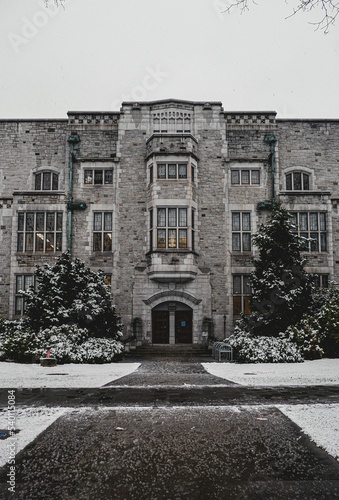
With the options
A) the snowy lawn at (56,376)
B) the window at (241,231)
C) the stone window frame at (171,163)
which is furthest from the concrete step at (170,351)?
the stone window frame at (171,163)

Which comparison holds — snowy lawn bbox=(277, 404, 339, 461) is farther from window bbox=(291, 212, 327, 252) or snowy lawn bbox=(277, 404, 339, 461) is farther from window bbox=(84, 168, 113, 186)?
window bbox=(84, 168, 113, 186)

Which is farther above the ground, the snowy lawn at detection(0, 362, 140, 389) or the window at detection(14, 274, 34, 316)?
the window at detection(14, 274, 34, 316)

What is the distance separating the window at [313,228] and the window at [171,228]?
18.7ft

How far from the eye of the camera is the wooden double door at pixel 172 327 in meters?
21.5

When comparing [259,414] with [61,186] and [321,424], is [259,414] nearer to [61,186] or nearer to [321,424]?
[321,424]

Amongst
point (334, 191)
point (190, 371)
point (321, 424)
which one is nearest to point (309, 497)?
point (321, 424)

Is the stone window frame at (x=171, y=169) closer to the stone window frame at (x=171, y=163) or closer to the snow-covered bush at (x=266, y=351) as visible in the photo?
the stone window frame at (x=171, y=163)

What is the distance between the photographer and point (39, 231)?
22438 millimetres

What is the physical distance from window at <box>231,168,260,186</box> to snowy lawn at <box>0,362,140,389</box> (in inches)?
513

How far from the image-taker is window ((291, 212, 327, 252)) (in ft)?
73.1

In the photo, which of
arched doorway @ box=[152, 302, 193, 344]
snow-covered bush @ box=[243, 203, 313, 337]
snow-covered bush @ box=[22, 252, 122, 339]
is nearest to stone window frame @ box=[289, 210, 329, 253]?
snow-covered bush @ box=[243, 203, 313, 337]

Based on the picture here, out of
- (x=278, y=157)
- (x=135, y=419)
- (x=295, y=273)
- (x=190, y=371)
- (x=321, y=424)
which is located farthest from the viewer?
(x=278, y=157)

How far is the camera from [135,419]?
622 cm

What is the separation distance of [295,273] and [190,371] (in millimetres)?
6879
